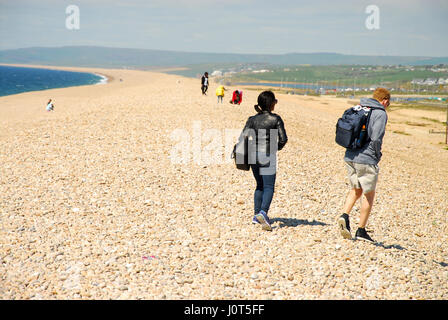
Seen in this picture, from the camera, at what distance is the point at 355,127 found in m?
6.54

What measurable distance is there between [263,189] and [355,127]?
2.00 m

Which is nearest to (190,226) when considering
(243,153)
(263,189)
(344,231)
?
(263,189)

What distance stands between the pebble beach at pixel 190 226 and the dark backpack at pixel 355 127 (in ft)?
6.26

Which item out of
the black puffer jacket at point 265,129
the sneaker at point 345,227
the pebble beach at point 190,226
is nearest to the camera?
the pebble beach at point 190,226

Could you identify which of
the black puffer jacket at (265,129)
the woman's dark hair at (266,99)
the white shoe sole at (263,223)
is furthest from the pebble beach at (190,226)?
the woman's dark hair at (266,99)

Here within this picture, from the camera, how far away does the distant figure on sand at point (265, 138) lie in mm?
6969

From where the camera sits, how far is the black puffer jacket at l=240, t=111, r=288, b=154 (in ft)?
22.7

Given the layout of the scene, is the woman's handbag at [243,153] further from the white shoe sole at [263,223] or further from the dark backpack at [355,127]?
the dark backpack at [355,127]

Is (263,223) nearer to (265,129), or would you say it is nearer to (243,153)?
(243,153)

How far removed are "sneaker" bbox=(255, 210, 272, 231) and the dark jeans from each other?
0.33 feet

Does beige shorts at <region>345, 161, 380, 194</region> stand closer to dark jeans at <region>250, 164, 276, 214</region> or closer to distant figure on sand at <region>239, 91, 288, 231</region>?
distant figure on sand at <region>239, 91, 288, 231</region>

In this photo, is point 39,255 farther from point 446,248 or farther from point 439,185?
point 439,185

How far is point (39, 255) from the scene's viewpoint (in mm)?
6668

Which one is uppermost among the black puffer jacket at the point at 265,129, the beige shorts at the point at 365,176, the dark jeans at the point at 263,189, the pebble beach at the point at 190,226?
the black puffer jacket at the point at 265,129
